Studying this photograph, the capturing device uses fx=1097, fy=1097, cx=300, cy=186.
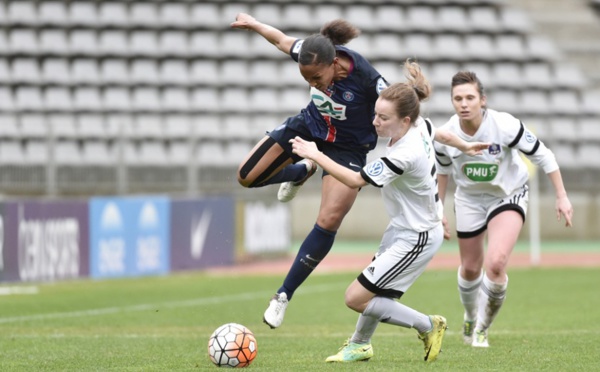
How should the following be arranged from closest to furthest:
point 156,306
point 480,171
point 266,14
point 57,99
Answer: point 480,171
point 156,306
point 57,99
point 266,14

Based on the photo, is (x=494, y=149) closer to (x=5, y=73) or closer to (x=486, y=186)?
(x=486, y=186)

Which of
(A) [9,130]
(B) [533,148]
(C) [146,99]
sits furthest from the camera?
(C) [146,99]

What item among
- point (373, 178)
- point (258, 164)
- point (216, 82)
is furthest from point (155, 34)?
point (373, 178)

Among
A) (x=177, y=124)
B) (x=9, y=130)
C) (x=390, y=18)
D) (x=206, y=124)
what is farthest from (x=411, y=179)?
(x=390, y=18)

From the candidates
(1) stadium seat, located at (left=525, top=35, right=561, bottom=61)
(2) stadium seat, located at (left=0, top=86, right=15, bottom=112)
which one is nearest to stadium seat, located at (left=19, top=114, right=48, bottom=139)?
(2) stadium seat, located at (left=0, top=86, right=15, bottom=112)

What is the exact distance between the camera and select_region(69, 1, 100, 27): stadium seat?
26425 millimetres

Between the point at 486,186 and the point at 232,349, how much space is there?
2765 mm

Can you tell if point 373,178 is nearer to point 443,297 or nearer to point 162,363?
point 162,363

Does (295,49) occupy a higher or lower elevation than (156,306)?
higher

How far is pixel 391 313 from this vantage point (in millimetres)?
7500

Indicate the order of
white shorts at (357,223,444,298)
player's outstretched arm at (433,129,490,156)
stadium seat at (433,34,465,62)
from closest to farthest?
white shorts at (357,223,444,298), player's outstretched arm at (433,129,490,156), stadium seat at (433,34,465,62)

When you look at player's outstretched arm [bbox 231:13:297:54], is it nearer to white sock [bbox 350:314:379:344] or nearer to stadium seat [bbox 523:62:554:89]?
white sock [bbox 350:314:379:344]

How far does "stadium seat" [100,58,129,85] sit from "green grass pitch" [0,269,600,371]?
8.71m

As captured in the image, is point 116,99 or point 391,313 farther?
point 116,99
